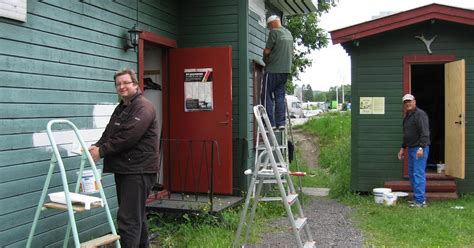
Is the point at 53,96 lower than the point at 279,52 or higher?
lower

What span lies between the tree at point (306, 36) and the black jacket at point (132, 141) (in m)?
16.9

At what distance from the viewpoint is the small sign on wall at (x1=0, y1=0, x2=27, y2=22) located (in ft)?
11.8

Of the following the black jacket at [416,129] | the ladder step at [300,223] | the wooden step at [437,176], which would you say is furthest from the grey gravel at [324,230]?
the wooden step at [437,176]

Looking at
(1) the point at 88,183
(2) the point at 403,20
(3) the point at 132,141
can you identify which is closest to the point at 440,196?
(2) the point at 403,20

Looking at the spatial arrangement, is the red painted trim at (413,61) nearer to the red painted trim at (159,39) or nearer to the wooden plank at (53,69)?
the red painted trim at (159,39)

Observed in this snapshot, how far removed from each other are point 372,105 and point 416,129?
3.28ft

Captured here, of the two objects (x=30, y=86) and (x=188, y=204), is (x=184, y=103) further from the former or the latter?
(x=30, y=86)

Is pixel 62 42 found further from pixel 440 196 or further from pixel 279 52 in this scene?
pixel 440 196

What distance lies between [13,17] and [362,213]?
17.1 feet

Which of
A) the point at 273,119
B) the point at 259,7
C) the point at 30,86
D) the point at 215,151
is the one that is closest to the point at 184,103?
the point at 215,151

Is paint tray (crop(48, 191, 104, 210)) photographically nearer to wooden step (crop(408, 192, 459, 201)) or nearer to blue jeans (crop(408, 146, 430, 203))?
blue jeans (crop(408, 146, 430, 203))

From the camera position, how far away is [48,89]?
4133 millimetres

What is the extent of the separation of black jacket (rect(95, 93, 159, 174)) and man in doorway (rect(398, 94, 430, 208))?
466 centimetres

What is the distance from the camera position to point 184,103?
6.65 m
